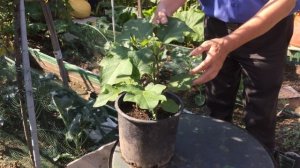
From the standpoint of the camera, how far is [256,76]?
6.93 ft

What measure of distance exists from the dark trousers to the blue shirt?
6cm

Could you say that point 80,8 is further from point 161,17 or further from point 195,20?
point 161,17

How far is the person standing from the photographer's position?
161cm

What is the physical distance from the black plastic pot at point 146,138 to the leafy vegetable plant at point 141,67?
6cm

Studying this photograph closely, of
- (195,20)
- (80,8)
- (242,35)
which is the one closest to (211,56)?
(242,35)

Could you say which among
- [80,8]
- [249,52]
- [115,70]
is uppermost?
[115,70]

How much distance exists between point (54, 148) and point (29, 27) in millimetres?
1625

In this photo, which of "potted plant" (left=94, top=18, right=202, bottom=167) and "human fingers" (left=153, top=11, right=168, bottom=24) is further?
"human fingers" (left=153, top=11, right=168, bottom=24)

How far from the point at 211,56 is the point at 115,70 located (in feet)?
1.20

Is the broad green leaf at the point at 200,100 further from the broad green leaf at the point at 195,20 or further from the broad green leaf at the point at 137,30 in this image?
the broad green leaf at the point at 137,30

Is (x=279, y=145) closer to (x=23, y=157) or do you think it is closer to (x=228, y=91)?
(x=228, y=91)

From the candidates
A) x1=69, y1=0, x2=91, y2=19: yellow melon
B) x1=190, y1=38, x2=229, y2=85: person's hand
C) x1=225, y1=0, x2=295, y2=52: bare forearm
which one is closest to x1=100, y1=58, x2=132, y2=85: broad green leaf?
x1=190, y1=38, x2=229, y2=85: person's hand

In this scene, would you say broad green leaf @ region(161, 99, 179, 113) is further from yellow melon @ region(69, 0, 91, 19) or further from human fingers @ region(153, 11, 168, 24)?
yellow melon @ region(69, 0, 91, 19)

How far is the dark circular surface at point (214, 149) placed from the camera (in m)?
1.66
